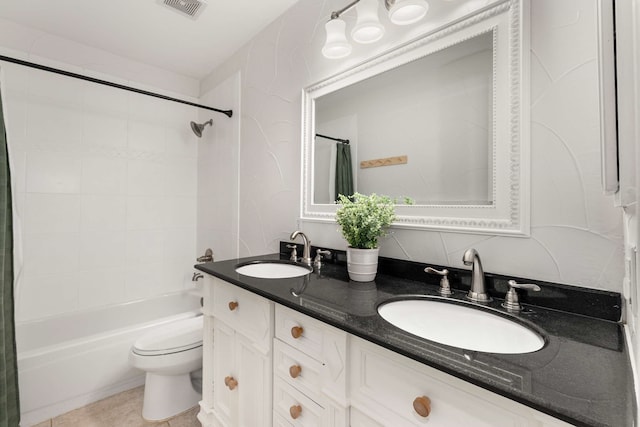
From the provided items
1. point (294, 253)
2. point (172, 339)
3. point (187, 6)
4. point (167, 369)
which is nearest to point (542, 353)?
point (294, 253)

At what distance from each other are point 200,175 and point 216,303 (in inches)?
65.3

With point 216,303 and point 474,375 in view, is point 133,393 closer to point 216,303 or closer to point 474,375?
point 216,303

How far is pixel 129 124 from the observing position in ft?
7.72

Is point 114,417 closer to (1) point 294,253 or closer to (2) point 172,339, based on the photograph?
(2) point 172,339

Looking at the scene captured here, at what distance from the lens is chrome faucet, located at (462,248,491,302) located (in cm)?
90

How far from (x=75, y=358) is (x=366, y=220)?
6.54 feet

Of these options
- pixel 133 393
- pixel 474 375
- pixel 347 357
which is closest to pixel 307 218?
pixel 347 357

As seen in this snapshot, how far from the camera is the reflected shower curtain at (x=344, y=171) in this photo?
1.43 meters

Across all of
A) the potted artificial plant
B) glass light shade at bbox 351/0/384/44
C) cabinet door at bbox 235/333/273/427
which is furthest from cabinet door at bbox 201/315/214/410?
glass light shade at bbox 351/0/384/44

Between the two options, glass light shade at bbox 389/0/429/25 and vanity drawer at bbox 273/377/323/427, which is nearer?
vanity drawer at bbox 273/377/323/427

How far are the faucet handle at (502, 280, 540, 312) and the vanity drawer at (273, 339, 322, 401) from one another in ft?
1.82

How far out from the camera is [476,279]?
0.91 metres

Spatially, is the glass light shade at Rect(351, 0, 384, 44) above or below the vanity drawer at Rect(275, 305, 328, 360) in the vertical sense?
above

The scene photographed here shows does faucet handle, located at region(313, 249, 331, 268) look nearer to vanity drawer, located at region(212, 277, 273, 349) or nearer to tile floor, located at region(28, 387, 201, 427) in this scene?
vanity drawer, located at region(212, 277, 273, 349)
